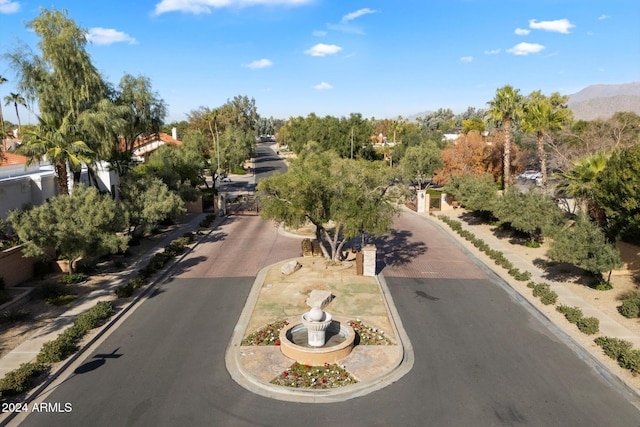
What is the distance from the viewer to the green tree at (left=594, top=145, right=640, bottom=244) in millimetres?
17156

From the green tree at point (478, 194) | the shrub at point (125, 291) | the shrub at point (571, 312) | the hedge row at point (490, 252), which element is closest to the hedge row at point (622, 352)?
the shrub at point (571, 312)

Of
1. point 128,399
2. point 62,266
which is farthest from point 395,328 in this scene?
point 62,266

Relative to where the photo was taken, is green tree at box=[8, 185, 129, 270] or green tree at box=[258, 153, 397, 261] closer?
green tree at box=[8, 185, 129, 270]

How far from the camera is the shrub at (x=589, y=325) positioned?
15.1 meters

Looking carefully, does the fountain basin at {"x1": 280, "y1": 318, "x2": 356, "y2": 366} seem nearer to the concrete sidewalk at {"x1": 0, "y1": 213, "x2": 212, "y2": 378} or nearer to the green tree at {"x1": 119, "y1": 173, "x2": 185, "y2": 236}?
the concrete sidewalk at {"x1": 0, "y1": 213, "x2": 212, "y2": 378}

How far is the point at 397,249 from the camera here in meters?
27.5

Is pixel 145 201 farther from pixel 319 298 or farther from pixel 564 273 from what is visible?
pixel 564 273

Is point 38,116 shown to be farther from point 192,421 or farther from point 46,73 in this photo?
point 192,421

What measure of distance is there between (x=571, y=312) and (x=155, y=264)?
19.8 m

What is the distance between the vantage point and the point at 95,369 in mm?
13070

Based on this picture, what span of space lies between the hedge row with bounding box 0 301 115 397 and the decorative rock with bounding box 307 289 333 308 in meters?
8.06

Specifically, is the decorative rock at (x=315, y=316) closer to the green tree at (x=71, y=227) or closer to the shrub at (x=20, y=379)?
the shrub at (x=20, y=379)

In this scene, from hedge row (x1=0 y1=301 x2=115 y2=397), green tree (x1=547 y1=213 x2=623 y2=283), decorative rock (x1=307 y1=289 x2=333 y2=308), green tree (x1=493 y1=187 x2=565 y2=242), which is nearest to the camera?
hedge row (x1=0 y1=301 x2=115 y2=397)

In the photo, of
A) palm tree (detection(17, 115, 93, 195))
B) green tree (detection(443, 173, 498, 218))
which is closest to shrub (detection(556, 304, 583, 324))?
green tree (detection(443, 173, 498, 218))
